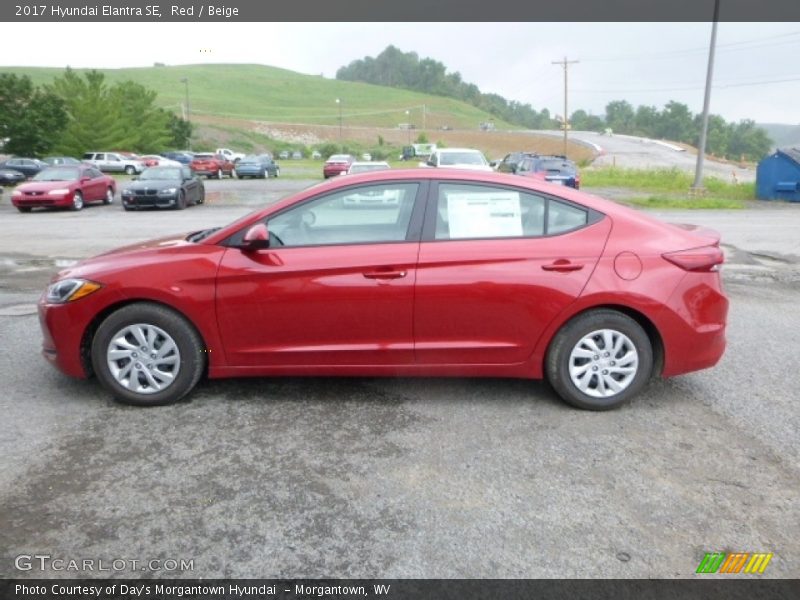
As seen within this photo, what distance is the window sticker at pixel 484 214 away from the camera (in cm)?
426

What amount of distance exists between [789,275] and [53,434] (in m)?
9.47

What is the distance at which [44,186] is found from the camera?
19.1m

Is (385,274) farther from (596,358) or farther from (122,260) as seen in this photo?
(122,260)

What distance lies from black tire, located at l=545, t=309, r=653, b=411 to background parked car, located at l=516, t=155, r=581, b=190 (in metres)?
18.9

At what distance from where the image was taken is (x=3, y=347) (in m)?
5.59

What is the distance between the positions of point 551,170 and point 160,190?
13.5m

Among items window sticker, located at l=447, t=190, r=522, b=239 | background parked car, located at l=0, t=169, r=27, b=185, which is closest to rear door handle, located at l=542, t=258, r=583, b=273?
window sticker, located at l=447, t=190, r=522, b=239

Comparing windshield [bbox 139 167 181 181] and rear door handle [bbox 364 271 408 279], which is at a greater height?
windshield [bbox 139 167 181 181]

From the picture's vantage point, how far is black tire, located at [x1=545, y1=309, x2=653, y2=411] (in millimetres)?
4199

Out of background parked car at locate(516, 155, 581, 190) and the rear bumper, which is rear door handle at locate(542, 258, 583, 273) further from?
background parked car at locate(516, 155, 581, 190)

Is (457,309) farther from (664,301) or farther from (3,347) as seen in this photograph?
(3,347)

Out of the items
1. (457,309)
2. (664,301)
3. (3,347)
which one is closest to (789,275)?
(664,301)

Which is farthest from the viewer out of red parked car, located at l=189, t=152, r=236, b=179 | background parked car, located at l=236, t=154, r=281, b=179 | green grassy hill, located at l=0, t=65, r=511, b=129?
green grassy hill, located at l=0, t=65, r=511, b=129
